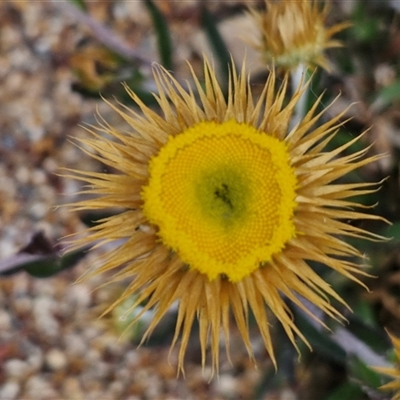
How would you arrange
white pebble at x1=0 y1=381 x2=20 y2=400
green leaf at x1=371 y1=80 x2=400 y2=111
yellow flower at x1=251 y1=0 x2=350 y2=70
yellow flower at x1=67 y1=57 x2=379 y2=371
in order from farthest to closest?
white pebble at x1=0 y1=381 x2=20 y2=400, green leaf at x1=371 y1=80 x2=400 y2=111, yellow flower at x1=251 y1=0 x2=350 y2=70, yellow flower at x1=67 y1=57 x2=379 y2=371

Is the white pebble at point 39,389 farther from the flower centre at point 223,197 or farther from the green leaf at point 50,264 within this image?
the flower centre at point 223,197

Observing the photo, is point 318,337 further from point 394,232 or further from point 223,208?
point 223,208

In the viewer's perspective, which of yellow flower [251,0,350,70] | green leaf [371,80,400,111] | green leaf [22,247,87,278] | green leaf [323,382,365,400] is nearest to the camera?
yellow flower [251,0,350,70]

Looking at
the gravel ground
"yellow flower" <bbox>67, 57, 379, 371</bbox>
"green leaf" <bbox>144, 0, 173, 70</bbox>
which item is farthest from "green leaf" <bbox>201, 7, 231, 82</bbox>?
"yellow flower" <bbox>67, 57, 379, 371</bbox>

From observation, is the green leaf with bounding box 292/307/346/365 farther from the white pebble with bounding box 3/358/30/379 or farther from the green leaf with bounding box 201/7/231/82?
the white pebble with bounding box 3/358/30/379

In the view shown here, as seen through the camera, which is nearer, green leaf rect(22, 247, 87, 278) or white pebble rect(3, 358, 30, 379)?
green leaf rect(22, 247, 87, 278)

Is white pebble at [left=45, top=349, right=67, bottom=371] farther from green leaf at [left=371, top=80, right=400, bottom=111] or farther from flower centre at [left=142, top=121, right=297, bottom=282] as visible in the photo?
green leaf at [left=371, top=80, right=400, bottom=111]

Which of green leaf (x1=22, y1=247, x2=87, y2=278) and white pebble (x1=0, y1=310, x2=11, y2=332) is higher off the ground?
green leaf (x1=22, y1=247, x2=87, y2=278)

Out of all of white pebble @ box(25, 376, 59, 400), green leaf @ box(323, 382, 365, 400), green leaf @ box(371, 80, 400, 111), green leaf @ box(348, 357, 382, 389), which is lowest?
white pebble @ box(25, 376, 59, 400)
